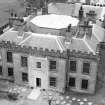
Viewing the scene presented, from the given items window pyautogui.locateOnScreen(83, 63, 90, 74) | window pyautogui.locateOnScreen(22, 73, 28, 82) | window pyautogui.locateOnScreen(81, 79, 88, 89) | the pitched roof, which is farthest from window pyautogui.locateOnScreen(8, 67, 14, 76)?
the pitched roof

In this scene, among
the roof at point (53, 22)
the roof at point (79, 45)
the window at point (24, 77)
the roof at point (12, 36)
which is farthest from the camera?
the roof at point (53, 22)

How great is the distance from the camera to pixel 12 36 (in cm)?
4631

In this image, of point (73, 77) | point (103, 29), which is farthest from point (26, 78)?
point (103, 29)

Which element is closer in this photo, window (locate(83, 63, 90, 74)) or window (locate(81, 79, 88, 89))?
window (locate(83, 63, 90, 74))

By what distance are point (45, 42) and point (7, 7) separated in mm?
80273

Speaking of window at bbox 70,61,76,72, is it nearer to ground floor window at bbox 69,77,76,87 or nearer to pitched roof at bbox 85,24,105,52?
ground floor window at bbox 69,77,76,87

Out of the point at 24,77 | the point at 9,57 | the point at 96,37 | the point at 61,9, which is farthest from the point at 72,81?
the point at 61,9

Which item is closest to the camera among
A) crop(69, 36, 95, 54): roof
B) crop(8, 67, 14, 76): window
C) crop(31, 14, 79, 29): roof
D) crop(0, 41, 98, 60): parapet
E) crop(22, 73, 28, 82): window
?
crop(0, 41, 98, 60): parapet

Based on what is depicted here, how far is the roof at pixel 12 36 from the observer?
4528cm

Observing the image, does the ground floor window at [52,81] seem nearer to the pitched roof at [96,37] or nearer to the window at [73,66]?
the window at [73,66]

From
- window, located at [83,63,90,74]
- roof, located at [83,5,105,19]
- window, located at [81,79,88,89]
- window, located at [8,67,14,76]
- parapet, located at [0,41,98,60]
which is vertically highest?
roof, located at [83,5,105,19]

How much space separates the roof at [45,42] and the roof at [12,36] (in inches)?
43.9

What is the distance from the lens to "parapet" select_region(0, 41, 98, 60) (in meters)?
42.0

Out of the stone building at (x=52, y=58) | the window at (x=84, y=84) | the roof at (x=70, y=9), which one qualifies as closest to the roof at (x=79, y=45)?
the stone building at (x=52, y=58)
